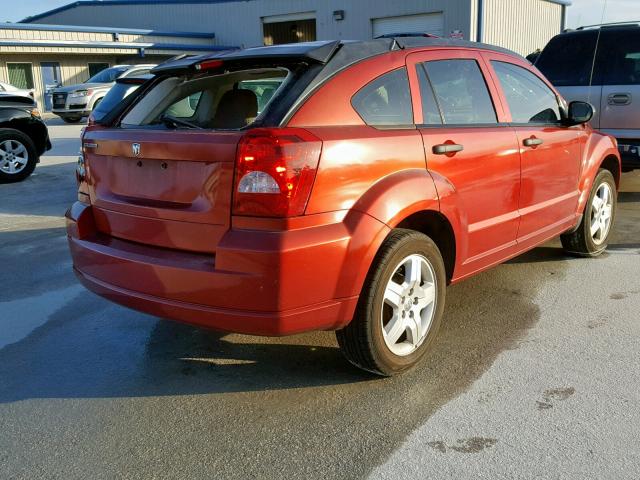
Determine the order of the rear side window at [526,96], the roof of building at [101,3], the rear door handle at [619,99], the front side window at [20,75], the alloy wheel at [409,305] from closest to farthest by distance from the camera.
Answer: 1. the alloy wheel at [409,305]
2. the rear side window at [526,96]
3. the rear door handle at [619,99]
4. the front side window at [20,75]
5. the roof of building at [101,3]

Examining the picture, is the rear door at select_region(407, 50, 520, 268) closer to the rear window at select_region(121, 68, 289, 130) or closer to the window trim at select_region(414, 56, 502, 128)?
the window trim at select_region(414, 56, 502, 128)

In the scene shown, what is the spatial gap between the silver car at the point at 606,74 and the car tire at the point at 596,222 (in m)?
2.16

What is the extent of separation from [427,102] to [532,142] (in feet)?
3.38

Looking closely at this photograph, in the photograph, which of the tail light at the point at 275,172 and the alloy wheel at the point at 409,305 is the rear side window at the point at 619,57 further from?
the tail light at the point at 275,172

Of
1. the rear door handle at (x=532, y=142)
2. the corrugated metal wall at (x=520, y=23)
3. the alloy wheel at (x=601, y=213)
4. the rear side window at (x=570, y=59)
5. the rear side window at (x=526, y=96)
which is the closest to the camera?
the rear door handle at (x=532, y=142)

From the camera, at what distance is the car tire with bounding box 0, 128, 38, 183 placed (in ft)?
33.4

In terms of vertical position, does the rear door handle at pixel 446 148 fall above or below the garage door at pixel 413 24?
below

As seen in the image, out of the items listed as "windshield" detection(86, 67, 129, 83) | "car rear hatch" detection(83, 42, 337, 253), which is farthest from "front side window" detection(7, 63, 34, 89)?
"car rear hatch" detection(83, 42, 337, 253)

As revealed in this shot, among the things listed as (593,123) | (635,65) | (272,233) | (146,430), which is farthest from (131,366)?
(635,65)

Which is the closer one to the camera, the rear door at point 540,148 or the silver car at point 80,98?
the rear door at point 540,148

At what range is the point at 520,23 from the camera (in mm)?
27672

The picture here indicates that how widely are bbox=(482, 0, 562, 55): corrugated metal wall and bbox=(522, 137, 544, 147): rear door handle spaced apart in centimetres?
2200

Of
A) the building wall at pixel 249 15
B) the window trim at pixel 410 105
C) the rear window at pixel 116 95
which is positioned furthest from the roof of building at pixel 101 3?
the window trim at pixel 410 105

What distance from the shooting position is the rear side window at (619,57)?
7.73 metres
